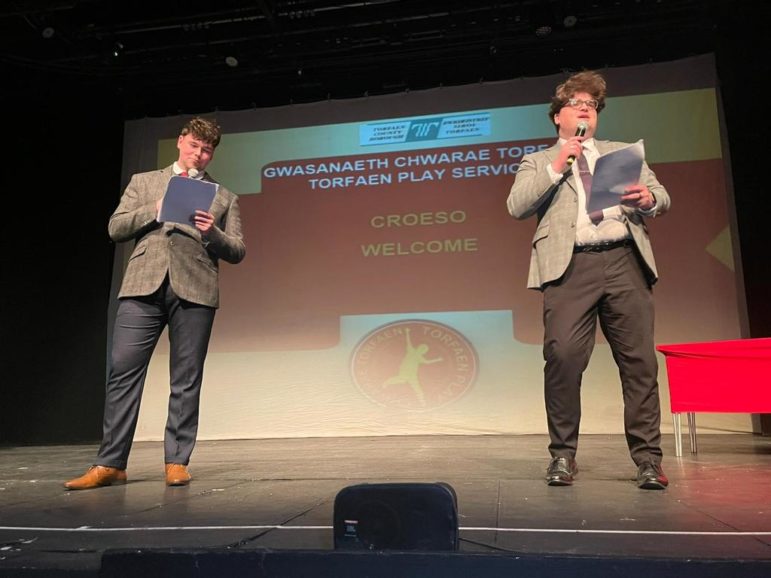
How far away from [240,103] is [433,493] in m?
4.71

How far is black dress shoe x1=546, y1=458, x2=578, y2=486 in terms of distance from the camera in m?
1.83

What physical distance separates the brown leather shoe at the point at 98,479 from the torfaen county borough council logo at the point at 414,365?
94.7 inches

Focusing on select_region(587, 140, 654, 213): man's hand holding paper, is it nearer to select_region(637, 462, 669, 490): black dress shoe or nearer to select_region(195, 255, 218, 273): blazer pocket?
select_region(637, 462, 669, 490): black dress shoe

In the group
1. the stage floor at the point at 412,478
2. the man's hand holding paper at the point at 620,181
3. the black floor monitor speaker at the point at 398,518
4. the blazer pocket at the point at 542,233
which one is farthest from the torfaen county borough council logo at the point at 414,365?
the black floor monitor speaker at the point at 398,518

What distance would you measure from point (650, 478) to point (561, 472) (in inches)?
9.5

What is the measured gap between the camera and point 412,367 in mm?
4344

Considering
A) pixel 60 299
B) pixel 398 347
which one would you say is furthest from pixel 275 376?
pixel 60 299

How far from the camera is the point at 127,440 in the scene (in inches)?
84.1

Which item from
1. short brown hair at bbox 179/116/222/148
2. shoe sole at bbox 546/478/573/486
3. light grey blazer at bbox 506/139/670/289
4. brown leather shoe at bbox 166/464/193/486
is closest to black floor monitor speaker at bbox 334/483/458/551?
shoe sole at bbox 546/478/573/486

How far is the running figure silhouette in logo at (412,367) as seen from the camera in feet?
14.2

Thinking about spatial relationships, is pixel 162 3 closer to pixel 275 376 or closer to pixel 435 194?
pixel 435 194

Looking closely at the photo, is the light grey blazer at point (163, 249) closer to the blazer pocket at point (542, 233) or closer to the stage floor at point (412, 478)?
Answer: the stage floor at point (412, 478)

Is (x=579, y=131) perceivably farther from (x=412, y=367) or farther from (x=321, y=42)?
(x=321, y=42)

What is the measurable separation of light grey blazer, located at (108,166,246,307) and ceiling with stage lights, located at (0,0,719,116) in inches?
99.3
